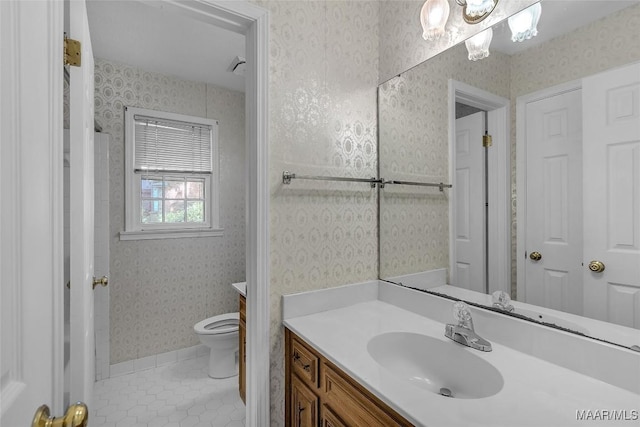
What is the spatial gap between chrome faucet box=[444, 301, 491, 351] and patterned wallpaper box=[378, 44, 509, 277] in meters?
0.29

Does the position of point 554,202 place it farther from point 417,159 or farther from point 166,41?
point 166,41

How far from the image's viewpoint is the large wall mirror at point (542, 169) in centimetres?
83

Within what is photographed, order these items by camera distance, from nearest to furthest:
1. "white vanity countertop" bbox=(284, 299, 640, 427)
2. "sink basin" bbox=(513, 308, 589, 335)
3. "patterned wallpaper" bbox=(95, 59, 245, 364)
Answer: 1. "white vanity countertop" bbox=(284, 299, 640, 427)
2. "sink basin" bbox=(513, 308, 589, 335)
3. "patterned wallpaper" bbox=(95, 59, 245, 364)

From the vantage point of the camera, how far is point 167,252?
8.64 ft

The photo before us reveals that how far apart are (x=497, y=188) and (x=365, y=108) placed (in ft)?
2.53

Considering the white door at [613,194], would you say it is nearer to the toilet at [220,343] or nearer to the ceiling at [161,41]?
the ceiling at [161,41]

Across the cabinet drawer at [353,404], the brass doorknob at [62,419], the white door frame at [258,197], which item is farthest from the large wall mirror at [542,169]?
the brass doorknob at [62,419]

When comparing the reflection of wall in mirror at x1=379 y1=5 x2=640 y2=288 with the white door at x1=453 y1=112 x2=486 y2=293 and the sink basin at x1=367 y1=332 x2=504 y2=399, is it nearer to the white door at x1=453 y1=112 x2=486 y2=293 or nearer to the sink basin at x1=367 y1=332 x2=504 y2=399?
the white door at x1=453 y1=112 x2=486 y2=293

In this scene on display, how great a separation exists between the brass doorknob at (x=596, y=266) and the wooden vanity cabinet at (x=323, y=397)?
688mm

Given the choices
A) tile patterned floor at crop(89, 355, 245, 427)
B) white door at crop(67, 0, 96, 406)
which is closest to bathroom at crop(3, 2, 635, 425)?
white door at crop(67, 0, 96, 406)

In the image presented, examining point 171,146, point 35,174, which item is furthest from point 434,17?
point 171,146

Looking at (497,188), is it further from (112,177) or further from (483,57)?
(112,177)

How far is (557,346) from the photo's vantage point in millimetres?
932

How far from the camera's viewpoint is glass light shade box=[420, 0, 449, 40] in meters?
1.26
